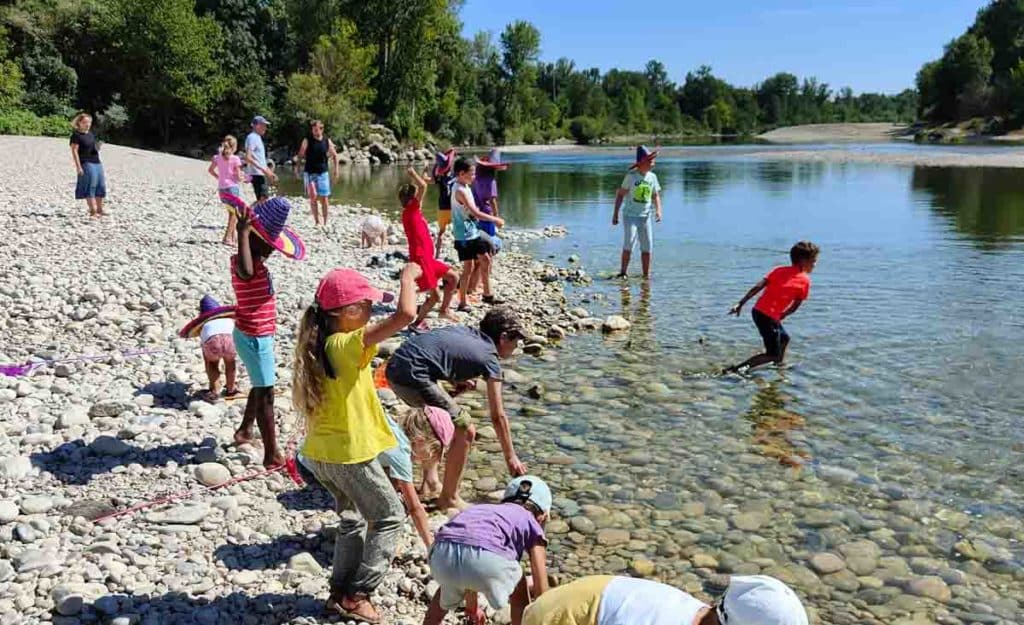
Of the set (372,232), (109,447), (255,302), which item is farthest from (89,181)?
(255,302)

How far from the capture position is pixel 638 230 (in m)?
13.9

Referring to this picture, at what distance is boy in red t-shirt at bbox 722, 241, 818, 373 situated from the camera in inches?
337

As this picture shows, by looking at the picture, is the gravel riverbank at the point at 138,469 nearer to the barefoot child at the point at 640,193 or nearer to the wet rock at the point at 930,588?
the barefoot child at the point at 640,193

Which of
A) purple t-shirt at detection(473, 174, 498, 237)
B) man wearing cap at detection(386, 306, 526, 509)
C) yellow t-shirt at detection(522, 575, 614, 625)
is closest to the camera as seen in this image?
yellow t-shirt at detection(522, 575, 614, 625)

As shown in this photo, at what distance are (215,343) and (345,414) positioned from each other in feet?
10.5

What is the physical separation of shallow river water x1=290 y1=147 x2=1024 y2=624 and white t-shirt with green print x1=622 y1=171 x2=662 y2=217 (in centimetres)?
137

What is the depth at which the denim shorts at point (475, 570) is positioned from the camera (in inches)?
146

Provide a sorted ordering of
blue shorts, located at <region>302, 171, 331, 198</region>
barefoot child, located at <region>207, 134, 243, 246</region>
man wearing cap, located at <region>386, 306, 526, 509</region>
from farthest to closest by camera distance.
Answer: blue shorts, located at <region>302, 171, 331, 198</region>, barefoot child, located at <region>207, 134, 243, 246</region>, man wearing cap, located at <region>386, 306, 526, 509</region>

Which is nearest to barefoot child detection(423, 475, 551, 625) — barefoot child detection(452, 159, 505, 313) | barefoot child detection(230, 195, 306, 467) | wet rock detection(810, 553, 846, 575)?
wet rock detection(810, 553, 846, 575)

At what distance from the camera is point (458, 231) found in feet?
36.0

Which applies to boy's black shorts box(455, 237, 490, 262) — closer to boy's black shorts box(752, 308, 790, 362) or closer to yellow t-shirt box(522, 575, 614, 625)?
boy's black shorts box(752, 308, 790, 362)

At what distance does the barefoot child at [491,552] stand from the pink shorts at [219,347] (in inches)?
143

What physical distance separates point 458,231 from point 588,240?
9029 millimetres

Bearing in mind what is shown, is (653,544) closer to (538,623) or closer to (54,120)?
(538,623)
